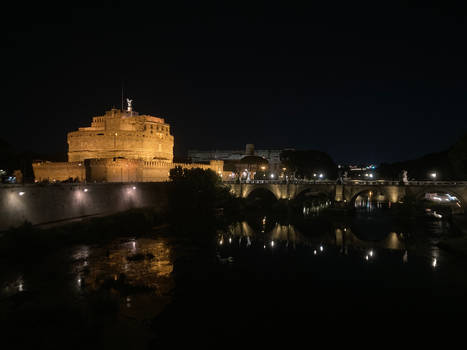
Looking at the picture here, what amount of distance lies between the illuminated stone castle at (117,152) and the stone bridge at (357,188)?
37.6 feet

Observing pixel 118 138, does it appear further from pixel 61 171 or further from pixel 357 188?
pixel 357 188

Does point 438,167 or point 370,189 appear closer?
point 370,189

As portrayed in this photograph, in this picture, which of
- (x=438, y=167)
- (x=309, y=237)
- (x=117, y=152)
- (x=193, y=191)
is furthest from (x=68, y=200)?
(x=438, y=167)

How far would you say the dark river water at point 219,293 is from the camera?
41.1ft

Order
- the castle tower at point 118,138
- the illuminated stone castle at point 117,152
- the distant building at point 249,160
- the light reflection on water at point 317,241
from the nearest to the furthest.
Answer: the light reflection on water at point 317,241 → the illuminated stone castle at point 117,152 → the castle tower at point 118,138 → the distant building at point 249,160

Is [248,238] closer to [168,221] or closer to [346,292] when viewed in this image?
[168,221]

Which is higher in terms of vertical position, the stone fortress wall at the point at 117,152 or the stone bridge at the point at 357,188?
the stone fortress wall at the point at 117,152

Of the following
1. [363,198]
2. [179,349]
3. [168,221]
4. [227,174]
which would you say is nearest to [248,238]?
[168,221]

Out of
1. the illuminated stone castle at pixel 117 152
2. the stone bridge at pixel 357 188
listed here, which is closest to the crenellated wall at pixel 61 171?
the illuminated stone castle at pixel 117 152

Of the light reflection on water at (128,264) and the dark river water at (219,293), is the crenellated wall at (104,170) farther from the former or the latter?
the light reflection on water at (128,264)

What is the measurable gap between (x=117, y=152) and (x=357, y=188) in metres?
33.4

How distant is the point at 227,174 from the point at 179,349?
5187 centimetres

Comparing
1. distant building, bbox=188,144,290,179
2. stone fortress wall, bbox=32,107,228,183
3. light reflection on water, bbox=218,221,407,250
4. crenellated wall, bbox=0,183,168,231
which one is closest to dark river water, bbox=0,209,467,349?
light reflection on water, bbox=218,221,407,250

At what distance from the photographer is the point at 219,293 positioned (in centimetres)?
1633
